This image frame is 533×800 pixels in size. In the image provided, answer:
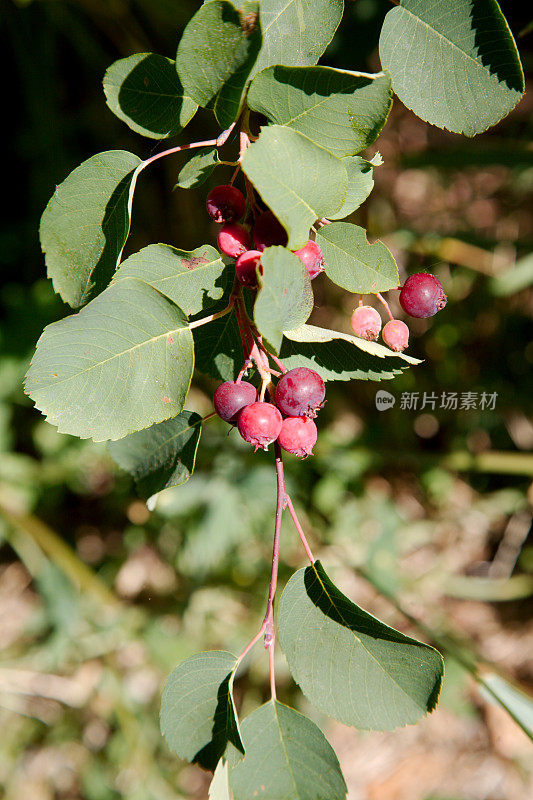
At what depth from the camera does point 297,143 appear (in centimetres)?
54

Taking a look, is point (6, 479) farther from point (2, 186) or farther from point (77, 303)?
point (77, 303)

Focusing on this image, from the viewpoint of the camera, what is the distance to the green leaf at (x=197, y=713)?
0.69 m

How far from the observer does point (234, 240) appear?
0.62 meters

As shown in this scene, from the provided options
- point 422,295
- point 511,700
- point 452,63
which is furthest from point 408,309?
point 511,700

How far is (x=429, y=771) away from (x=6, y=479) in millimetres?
1774

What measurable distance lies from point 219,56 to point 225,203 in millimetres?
140

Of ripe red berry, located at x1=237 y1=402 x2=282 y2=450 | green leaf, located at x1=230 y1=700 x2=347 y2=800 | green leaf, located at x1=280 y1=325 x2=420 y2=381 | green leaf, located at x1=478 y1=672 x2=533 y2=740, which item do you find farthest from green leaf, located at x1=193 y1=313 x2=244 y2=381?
green leaf, located at x1=478 y1=672 x2=533 y2=740

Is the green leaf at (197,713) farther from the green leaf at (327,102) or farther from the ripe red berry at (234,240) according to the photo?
the green leaf at (327,102)

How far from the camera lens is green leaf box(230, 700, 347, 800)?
2.21 feet

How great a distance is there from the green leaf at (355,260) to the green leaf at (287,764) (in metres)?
0.54

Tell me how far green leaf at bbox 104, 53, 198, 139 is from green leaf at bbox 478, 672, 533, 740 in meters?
1.10

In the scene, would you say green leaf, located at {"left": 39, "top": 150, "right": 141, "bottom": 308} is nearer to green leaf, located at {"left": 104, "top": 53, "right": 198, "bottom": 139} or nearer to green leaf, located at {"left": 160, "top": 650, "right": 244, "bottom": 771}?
green leaf, located at {"left": 104, "top": 53, "right": 198, "bottom": 139}

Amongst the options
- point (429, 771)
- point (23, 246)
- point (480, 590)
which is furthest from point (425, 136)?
point (429, 771)

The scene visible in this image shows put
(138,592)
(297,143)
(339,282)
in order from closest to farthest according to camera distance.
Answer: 1. (297,143)
2. (339,282)
3. (138,592)
